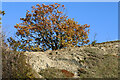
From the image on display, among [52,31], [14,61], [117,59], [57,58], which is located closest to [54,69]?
[57,58]

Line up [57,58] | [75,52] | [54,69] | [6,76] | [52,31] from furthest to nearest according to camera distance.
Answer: [52,31]
[75,52]
[57,58]
[54,69]
[6,76]

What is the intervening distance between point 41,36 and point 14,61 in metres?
7.54

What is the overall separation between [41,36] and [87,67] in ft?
22.2

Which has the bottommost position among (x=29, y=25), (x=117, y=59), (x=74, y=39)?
(x=117, y=59)

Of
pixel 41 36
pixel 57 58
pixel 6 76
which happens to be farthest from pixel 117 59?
pixel 41 36

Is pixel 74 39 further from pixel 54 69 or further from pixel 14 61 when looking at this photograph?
pixel 14 61

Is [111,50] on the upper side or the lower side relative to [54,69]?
upper

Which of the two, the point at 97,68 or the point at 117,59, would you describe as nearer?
the point at 97,68

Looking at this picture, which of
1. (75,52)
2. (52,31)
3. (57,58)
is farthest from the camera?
(52,31)

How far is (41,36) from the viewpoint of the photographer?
49.5ft

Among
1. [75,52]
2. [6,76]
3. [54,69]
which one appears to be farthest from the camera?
[75,52]

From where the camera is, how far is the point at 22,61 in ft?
25.8

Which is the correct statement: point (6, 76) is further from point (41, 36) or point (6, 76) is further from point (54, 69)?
point (41, 36)

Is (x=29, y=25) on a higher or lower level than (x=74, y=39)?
higher
